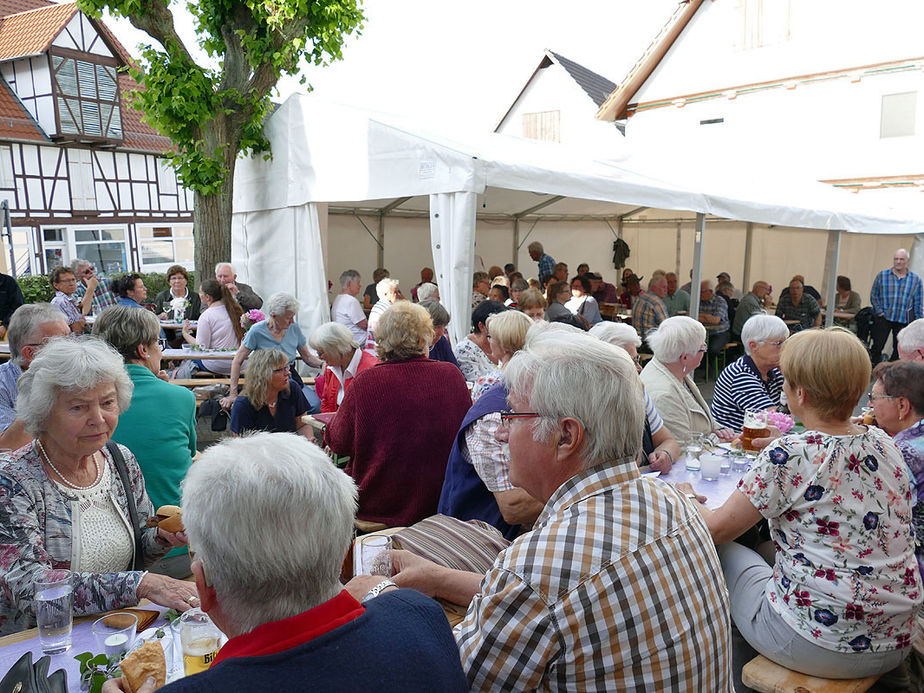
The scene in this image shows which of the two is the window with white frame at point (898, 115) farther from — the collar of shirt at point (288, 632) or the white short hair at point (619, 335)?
the collar of shirt at point (288, 632)

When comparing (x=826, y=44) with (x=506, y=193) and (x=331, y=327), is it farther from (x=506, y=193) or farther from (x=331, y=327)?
(x=331, y=327)

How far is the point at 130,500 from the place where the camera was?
2201mm

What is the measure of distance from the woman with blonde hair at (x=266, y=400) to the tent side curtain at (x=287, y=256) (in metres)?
3.45

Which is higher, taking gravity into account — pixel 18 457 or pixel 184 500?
pixel 184 500

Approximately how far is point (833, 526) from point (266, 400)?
10.4 feet

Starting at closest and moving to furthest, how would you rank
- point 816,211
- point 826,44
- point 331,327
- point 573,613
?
1. point 573,613
2. point 331,327
3. point 816,211
4. point 826,44

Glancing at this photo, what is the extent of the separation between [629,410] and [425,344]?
1.87 metres

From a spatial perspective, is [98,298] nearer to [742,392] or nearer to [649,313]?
[649,313]

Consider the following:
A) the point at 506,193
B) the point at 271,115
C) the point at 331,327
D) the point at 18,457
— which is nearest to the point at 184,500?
the point at 18,457

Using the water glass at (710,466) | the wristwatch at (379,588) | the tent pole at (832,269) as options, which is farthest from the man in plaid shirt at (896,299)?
the wristwatch at (379,588)

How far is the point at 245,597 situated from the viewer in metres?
1.12

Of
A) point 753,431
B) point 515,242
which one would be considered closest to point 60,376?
point 753,431

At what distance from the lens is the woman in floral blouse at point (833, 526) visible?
2061 millimetres

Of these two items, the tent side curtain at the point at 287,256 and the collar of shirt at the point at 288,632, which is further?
the tent side curtain at the point at 287,256
